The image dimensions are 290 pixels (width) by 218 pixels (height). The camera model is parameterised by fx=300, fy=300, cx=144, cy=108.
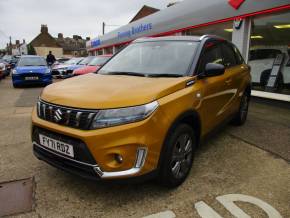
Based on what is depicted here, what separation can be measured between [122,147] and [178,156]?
86 centimetres

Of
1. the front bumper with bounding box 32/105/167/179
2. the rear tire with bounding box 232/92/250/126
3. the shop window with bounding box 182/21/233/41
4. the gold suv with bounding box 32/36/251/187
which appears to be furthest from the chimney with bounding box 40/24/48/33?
the front bumper with bounding box 32/105/167/179

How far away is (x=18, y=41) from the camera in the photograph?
118562mm

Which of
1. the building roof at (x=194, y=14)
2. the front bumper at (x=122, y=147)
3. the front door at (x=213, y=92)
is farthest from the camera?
the building roof at (x=194, y=14)

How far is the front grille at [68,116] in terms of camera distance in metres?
2.80

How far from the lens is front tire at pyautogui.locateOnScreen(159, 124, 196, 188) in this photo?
10.1ft

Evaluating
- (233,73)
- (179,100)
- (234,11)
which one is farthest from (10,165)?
(234,11)

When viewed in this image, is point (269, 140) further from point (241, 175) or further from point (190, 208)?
point (190, 208)

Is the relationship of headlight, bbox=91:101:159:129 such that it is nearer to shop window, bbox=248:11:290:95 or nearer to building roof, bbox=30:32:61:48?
shop window, bbox=248:11:290:95

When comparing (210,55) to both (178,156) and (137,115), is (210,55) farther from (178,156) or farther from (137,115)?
(137,115)

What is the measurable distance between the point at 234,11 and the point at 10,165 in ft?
26.0

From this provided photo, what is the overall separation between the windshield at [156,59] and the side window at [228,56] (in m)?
0.98

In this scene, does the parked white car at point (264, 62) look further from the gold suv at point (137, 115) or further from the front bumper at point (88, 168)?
the front bumper at point (88, 168)

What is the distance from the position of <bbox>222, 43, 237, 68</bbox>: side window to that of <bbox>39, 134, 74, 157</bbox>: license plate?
301cm

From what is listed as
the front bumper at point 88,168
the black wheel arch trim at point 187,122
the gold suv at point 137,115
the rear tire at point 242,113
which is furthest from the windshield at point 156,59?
the rear tire at point 242,113
